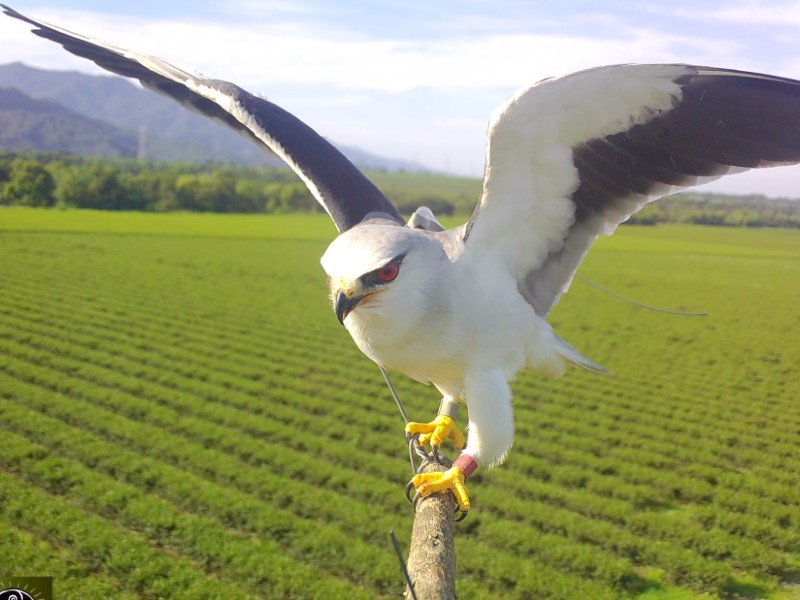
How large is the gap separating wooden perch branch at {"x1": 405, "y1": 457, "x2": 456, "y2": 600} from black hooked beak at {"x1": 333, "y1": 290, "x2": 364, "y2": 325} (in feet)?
2.94

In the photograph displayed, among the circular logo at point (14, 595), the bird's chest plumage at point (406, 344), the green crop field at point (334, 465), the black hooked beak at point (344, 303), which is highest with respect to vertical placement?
the black hooked beak at point (344, 303)

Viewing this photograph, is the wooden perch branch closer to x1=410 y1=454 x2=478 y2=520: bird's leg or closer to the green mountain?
x1=410 y1=454 x2=478 y2=520: bird's leg

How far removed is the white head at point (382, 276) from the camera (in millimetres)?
2348

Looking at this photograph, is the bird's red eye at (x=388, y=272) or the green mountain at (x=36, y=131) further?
the green mountain at (x=36, y=131)

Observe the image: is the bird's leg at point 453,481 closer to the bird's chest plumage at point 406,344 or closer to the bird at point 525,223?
the bird at point 525,223

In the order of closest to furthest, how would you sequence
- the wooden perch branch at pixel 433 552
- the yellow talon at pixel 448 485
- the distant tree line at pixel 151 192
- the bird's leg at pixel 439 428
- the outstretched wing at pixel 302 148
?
the wooden perch branch at pixel 433 552
the yellow talon at pixel 448 485
the bird's leg at pixel 439 428
the outstretched wing at pixel 302 148
the distant tree line at pixel 151 192

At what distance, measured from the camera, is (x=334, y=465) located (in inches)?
397

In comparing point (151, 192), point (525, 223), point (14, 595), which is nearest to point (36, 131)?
point (151, 192)

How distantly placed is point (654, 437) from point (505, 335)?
1045 cm

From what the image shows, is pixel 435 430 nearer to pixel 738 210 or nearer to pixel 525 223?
pixel 525 223

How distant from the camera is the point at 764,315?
23.9m

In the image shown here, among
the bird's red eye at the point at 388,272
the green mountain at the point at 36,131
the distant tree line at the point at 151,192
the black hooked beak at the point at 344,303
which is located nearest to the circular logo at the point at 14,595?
the black hooked beak at the point at 344,303

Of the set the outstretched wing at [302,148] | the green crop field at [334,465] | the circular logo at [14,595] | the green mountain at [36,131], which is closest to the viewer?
the outstretched wing at [302,148]

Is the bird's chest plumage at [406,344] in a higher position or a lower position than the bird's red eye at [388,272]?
lower
